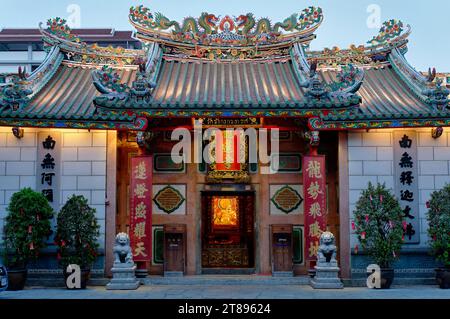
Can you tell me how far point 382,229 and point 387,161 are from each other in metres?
1.66

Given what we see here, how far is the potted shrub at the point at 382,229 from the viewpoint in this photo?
11148mm

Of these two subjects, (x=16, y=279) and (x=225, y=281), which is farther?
(x=225, y=281)

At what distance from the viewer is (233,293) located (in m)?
10.7

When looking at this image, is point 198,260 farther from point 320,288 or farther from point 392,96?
point 392,96

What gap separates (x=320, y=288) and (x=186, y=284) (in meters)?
2.93

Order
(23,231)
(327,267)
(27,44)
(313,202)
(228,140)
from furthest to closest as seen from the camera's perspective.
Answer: (27,44), (228,140), (313,202), (327,267), (23,231)

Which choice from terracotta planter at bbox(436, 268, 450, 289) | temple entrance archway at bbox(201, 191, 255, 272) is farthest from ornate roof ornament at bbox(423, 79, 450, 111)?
temple entrance archway at bbox(201, 191, 255, 272)

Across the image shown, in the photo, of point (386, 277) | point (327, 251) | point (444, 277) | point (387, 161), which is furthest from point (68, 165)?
point (444, 277)

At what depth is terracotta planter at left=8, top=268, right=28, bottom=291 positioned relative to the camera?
10.9 m

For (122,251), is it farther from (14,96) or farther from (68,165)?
(14,96)

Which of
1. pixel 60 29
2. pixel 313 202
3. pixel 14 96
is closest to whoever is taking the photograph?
pixel 14 96

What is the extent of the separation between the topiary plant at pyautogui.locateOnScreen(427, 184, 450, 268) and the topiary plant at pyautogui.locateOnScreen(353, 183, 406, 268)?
0.60 m

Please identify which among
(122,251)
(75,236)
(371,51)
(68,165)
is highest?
(371,51)

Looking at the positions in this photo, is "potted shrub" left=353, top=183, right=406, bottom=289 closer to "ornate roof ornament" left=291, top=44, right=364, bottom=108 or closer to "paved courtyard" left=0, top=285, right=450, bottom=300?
"paved courtyard" left=0, top=285, right=450, bottom=300
